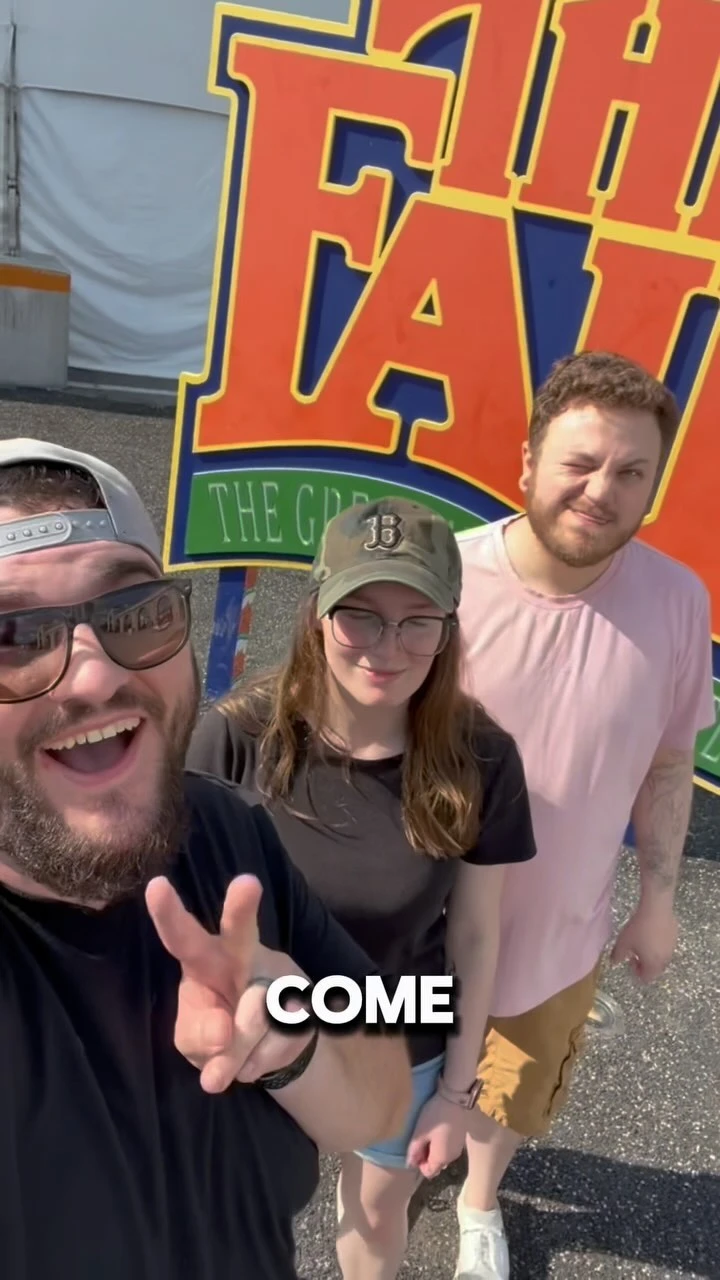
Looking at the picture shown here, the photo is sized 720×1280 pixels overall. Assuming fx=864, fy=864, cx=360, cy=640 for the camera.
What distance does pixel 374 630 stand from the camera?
1294 millimetres

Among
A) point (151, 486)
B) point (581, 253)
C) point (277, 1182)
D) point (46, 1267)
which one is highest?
point (581, 253)

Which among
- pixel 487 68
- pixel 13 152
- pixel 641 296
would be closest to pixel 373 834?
pixel 641 296

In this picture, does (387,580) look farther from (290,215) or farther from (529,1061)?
(290,215)

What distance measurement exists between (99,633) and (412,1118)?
1.11 m

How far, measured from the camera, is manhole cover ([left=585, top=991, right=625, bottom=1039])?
93.5 inches

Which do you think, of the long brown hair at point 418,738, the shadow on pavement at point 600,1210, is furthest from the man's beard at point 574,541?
the shadow on pavement at point 600,1210

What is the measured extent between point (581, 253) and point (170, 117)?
7782mm

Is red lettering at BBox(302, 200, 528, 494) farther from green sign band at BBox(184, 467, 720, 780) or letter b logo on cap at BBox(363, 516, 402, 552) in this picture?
letter b logo on cap at BBox(363, 516, 402, 552)

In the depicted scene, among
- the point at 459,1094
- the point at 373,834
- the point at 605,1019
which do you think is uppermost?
the point at 373,834

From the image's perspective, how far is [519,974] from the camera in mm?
1635

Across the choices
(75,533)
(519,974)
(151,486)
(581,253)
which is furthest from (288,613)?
(75,533)

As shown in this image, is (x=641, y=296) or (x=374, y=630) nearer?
(x=374, y=630)

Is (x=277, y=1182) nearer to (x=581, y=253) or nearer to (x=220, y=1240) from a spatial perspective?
(x=220, y=1240)

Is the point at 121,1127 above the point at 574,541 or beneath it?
beneath
